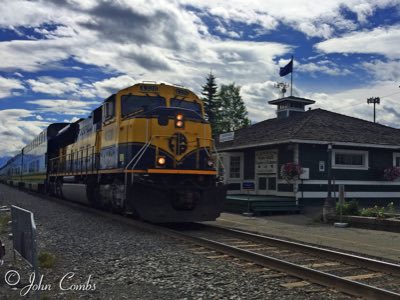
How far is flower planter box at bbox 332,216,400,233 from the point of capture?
40.2 feet

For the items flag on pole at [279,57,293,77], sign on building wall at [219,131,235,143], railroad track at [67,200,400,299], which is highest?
flag on pole at [279,57,293,77]

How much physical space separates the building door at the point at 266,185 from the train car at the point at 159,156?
7805mm

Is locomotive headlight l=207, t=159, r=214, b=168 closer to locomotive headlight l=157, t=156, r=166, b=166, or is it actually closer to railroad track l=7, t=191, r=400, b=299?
locomotive headlight l=157, t=156, r=166, b=166

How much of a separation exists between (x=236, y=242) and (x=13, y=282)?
4.96m

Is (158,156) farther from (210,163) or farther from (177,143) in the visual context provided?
(210,163)

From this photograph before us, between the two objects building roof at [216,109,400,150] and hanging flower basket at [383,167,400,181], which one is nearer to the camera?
building roof at [216,109,400,150]

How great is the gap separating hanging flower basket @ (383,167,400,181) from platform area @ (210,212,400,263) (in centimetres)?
552

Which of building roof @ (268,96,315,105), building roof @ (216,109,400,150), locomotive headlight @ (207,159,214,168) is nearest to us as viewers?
locomotive headlight @ (207,159,214,168)

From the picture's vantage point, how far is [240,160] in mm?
23234

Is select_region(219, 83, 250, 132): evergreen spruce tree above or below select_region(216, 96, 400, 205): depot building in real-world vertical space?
above

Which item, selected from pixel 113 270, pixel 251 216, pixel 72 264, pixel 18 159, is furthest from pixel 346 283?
pixel 18 159

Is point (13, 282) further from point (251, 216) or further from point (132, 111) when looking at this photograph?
point (251, 216)

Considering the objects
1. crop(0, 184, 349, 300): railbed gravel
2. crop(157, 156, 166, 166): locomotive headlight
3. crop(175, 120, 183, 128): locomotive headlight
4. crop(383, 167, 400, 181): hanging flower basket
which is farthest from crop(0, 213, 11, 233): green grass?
crop(383, 167, 400, 181): hanging flower basket

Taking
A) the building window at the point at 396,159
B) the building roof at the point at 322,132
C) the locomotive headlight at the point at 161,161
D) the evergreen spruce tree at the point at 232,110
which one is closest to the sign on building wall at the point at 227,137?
the building roof at the point at 322,132
